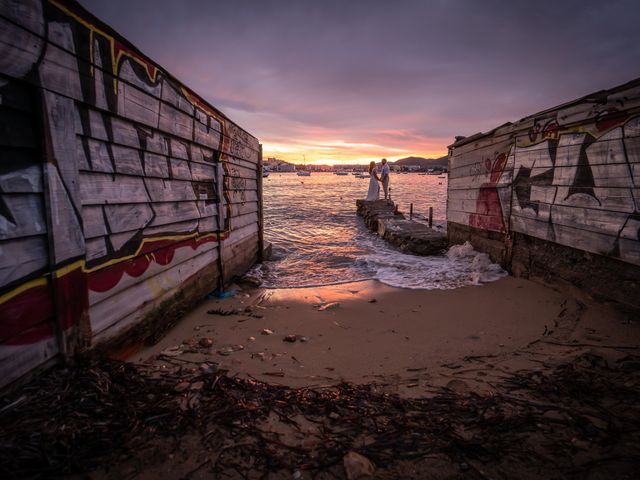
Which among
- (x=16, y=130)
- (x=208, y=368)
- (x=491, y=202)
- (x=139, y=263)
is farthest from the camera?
(x=491, y=202)

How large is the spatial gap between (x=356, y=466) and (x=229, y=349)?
2222mm

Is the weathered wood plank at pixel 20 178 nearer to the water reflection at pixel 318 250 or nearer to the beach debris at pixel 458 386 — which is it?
the beach debris at pixel 458 386

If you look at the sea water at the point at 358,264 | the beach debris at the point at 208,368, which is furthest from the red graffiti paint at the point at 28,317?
the sea water at the point at 358,264

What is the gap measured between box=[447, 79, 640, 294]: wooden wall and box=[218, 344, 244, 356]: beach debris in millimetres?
5165

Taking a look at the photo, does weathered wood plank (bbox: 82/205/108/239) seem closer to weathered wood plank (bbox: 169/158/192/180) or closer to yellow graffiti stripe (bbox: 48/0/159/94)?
yellow graffiti stripe (bbox: 48/0/159/94)

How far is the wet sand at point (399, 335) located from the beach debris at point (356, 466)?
99 cm

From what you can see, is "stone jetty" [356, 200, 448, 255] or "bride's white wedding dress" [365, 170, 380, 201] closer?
"stone jetty" [356, 200, 448, 255]

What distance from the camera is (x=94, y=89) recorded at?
8.55 feet

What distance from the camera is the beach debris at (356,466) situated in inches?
70.6

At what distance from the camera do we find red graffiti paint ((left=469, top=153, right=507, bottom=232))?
686 cm

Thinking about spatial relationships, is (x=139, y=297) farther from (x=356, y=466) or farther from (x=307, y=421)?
(x=356, y=466)

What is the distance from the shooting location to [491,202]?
7.24 m

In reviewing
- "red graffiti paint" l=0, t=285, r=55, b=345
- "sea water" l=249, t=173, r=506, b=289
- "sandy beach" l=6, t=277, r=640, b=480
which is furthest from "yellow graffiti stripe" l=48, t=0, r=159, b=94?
"sea water" l=249, t=173, r=506, b=289

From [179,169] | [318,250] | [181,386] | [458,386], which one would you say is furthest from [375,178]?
[181,386]
